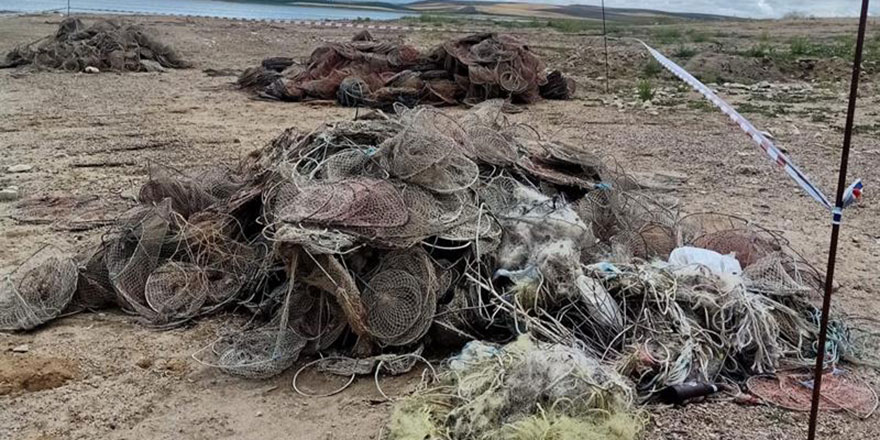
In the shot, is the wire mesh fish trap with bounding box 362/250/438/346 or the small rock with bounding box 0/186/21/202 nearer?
the wire mesh fish trap with bounding box 362/250/438/346

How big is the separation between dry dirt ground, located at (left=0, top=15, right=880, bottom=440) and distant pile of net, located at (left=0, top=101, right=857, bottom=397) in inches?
7.7

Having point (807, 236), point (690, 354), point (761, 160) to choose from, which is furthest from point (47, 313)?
point (761, 160)

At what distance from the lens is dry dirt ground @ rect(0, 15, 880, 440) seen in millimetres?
3328

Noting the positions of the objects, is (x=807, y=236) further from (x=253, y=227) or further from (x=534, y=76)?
(x=534, y=76)

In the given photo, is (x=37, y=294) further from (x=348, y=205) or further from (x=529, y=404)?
(x=529, y=404)

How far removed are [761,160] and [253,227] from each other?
17.7 ft

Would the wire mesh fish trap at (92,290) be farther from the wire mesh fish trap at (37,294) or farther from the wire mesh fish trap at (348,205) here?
the wire mesh fish trap at (348,205)

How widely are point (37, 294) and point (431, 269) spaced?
224 cm

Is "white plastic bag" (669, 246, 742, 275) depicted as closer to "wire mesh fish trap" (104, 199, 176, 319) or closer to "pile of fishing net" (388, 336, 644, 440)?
"pile of fishing net" (388, 336, 644, 440)

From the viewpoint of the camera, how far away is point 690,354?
3486 mm

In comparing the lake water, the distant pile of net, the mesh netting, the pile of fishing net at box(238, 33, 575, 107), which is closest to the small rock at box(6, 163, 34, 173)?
the distant pile of net

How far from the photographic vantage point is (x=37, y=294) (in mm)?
4309

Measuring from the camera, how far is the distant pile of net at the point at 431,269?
3691 mm

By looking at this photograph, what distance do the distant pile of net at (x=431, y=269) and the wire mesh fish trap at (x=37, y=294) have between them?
0.05 feet
